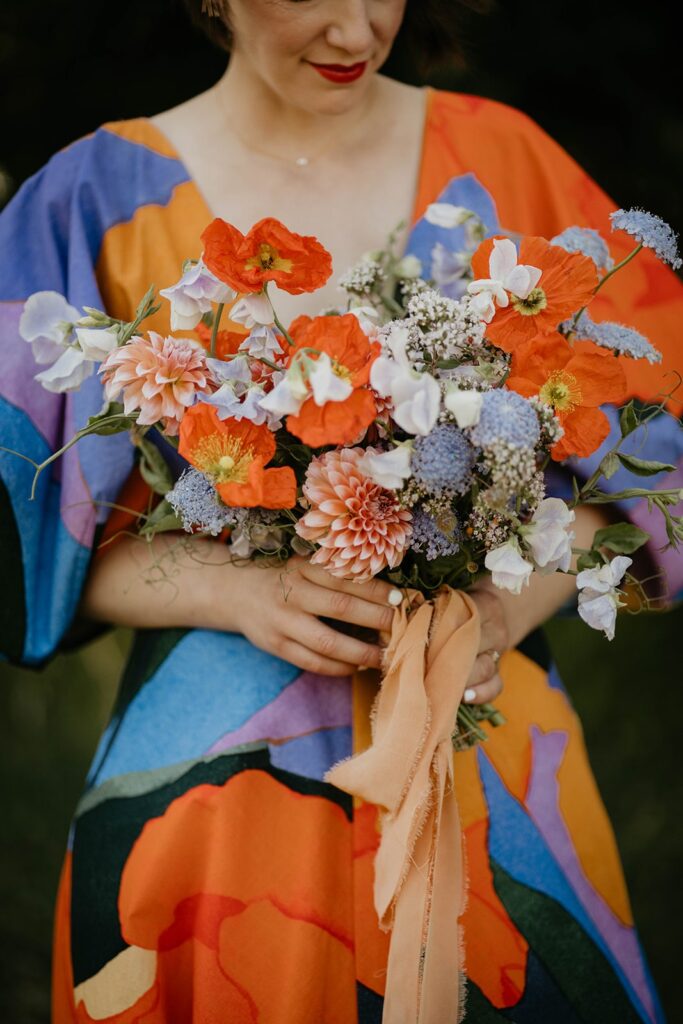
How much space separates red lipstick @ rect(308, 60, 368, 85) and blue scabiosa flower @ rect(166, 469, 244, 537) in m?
0.52

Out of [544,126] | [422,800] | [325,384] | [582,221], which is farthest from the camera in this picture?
[544,126]

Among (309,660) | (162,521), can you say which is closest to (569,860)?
(309,660)

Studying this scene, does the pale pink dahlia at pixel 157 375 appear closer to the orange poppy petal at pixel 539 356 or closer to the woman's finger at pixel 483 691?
the orange poppy petal at pixel 539 356

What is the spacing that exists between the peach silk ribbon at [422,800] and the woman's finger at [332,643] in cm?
6

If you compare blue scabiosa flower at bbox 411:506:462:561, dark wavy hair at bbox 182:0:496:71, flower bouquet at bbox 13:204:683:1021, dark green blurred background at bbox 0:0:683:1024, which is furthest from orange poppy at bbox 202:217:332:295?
dark green blurred background at bbox 0:0:683:1024

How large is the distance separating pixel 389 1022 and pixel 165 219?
3.03ft

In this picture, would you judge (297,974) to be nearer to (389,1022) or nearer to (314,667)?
(389,1022)

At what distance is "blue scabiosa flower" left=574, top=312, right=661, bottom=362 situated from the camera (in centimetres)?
102

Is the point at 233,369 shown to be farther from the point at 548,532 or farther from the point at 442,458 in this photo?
the point at 548,532

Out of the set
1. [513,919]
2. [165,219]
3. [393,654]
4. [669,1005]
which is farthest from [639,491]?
[669,1005]

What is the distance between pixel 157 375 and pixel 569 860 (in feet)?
2.58

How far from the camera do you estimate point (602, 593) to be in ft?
3.07

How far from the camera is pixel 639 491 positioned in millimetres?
938

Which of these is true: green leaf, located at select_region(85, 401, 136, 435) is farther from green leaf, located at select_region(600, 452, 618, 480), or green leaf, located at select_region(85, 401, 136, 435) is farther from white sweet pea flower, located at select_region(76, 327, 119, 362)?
green leaf, located at select_region(600, 452, 618, 480)
